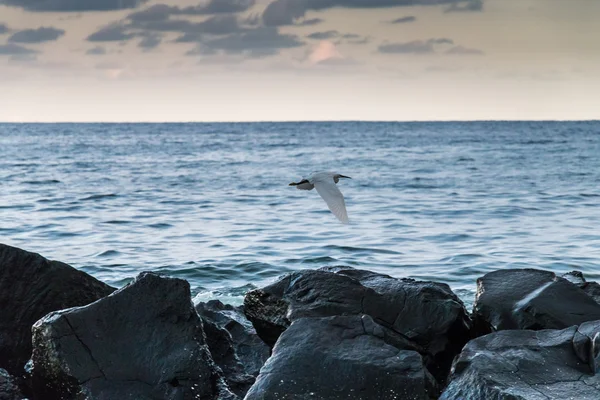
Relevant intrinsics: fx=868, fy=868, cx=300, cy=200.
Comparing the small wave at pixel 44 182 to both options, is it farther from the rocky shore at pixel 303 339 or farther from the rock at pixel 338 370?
the rock at pixel 338 370

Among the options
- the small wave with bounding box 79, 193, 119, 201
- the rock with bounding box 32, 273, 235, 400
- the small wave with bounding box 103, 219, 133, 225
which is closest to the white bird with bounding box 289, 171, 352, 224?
the rock with bounding box 32, 273, 235, 400

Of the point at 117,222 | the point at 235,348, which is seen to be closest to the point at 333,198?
the point at 235,348

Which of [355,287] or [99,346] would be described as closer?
[99,346]

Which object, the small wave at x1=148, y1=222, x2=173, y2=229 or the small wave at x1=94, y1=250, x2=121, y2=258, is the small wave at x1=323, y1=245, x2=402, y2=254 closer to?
the small wave at x1=94, y1=250, x2=121, y2=258

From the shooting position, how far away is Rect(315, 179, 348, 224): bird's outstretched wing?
966 cm

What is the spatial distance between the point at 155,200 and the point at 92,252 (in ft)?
35.0

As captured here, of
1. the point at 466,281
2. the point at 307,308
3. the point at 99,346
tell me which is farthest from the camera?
the point at 466,281

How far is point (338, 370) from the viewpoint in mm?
6344

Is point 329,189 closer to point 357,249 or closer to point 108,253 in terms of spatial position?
point 357,249

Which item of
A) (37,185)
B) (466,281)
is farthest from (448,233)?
(37,185)

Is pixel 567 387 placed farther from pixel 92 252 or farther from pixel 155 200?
pixel 155 200

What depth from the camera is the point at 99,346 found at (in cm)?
688

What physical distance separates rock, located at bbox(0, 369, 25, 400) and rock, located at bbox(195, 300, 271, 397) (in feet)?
5.41

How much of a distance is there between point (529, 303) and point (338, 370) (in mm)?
2197
